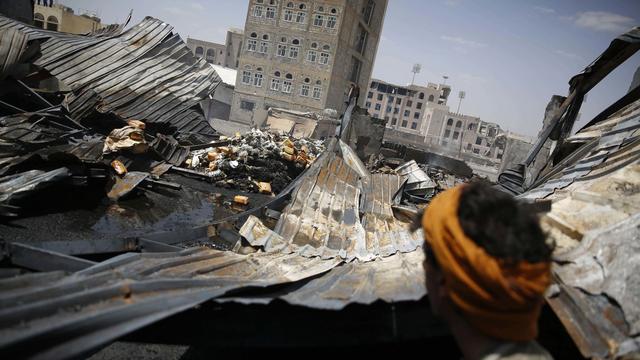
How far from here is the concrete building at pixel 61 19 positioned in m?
38.4

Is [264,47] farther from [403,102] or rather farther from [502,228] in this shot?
[502,228]

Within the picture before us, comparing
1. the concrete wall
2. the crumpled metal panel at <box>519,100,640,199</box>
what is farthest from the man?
the concrete wall

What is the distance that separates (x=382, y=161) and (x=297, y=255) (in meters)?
12.8

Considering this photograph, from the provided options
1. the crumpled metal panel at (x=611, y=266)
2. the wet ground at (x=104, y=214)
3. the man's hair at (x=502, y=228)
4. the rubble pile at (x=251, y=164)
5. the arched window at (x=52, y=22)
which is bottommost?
the wet ground at (x=104, y=214)

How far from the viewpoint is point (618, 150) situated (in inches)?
155

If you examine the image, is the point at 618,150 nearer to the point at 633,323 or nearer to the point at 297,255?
the point at 633,323

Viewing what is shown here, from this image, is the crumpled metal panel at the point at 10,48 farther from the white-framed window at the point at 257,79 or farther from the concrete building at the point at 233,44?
the concrete building at the point at 233,44

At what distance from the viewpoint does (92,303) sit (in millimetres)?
1578

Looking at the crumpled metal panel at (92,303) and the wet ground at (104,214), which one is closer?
the crumpled metal panel at (92,303)

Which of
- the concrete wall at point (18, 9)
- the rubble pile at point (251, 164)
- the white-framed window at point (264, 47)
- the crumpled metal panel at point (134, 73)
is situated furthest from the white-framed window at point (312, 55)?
the rubble pile at point (251, 164)

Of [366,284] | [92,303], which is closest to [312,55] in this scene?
[366,284]

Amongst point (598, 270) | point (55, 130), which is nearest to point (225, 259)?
point (598, 270)

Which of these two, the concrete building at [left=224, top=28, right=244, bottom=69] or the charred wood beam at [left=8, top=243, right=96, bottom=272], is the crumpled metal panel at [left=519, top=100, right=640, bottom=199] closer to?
the charred wood beam at [left=8, top=243, right=96, bottom=272]

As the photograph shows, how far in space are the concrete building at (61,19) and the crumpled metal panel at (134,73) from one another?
33.0 metres
